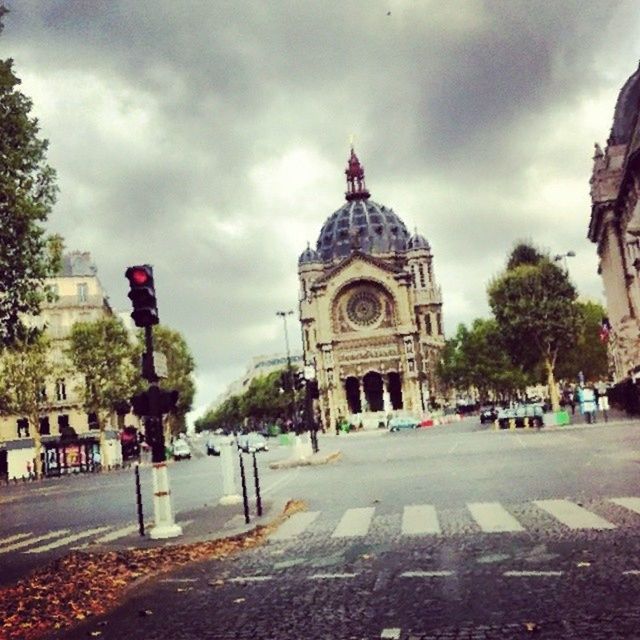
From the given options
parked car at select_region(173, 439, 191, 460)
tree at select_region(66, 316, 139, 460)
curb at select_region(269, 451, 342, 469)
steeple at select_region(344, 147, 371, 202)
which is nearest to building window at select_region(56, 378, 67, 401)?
parked car at select_region(173, 439, 191, 460)

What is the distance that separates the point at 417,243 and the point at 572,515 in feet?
417

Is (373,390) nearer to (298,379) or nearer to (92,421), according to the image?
(92,421)

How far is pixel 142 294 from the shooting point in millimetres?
11797

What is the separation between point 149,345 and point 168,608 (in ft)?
19.1

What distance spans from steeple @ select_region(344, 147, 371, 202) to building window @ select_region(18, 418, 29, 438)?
308ft

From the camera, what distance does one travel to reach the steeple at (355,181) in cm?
14850

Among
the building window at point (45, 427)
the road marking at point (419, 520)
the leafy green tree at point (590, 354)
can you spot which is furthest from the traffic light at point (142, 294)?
the leafy green tree at point (590, 354)

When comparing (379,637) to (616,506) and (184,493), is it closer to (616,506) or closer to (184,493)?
(616,506)

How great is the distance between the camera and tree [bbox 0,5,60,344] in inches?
669

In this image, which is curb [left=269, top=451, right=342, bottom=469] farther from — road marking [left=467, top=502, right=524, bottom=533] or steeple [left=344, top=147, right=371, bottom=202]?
A: steeple [left=344, top=147, right=371, bottom=202]

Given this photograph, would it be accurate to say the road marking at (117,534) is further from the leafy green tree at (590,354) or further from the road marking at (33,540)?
the leafy green tree at (590,354)

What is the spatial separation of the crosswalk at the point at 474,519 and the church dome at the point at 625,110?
5215cm

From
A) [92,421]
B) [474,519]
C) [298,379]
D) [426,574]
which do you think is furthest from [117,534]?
[92,421]

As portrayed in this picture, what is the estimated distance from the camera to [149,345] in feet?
39.9
